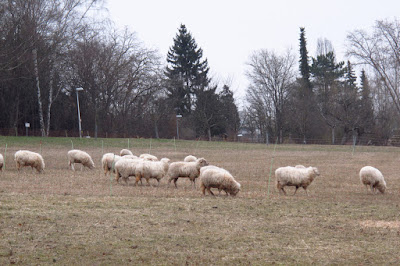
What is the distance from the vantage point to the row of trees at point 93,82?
36.8m

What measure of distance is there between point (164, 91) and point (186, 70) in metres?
5.62

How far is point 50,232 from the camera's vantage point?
891cm

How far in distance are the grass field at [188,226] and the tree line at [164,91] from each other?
23738 millimetres

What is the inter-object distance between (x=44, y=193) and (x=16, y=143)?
81.3 ft

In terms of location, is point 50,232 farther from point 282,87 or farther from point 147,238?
point 282,87

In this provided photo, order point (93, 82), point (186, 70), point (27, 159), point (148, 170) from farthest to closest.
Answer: point (186, 70)
point (93, 82)
point (27, 159)
point (148, 170)

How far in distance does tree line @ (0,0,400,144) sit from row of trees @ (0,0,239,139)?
117mm

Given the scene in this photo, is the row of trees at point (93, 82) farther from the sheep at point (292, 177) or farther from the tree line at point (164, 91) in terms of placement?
the sheep at point (292, 177)

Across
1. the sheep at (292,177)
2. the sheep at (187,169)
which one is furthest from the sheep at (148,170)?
the sheep at (292,177)

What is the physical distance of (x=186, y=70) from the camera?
67438 millimetres

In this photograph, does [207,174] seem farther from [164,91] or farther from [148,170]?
[164,91]

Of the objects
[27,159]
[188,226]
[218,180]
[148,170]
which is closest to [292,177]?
[218,180]

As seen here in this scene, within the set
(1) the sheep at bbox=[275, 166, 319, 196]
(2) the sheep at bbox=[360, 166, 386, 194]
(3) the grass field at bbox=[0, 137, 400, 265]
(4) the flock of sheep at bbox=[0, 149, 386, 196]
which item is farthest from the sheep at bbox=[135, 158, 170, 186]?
(2) the sheep at bbox=[360, 166, 386, 194]

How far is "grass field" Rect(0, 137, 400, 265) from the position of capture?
A: 25.4 feet
